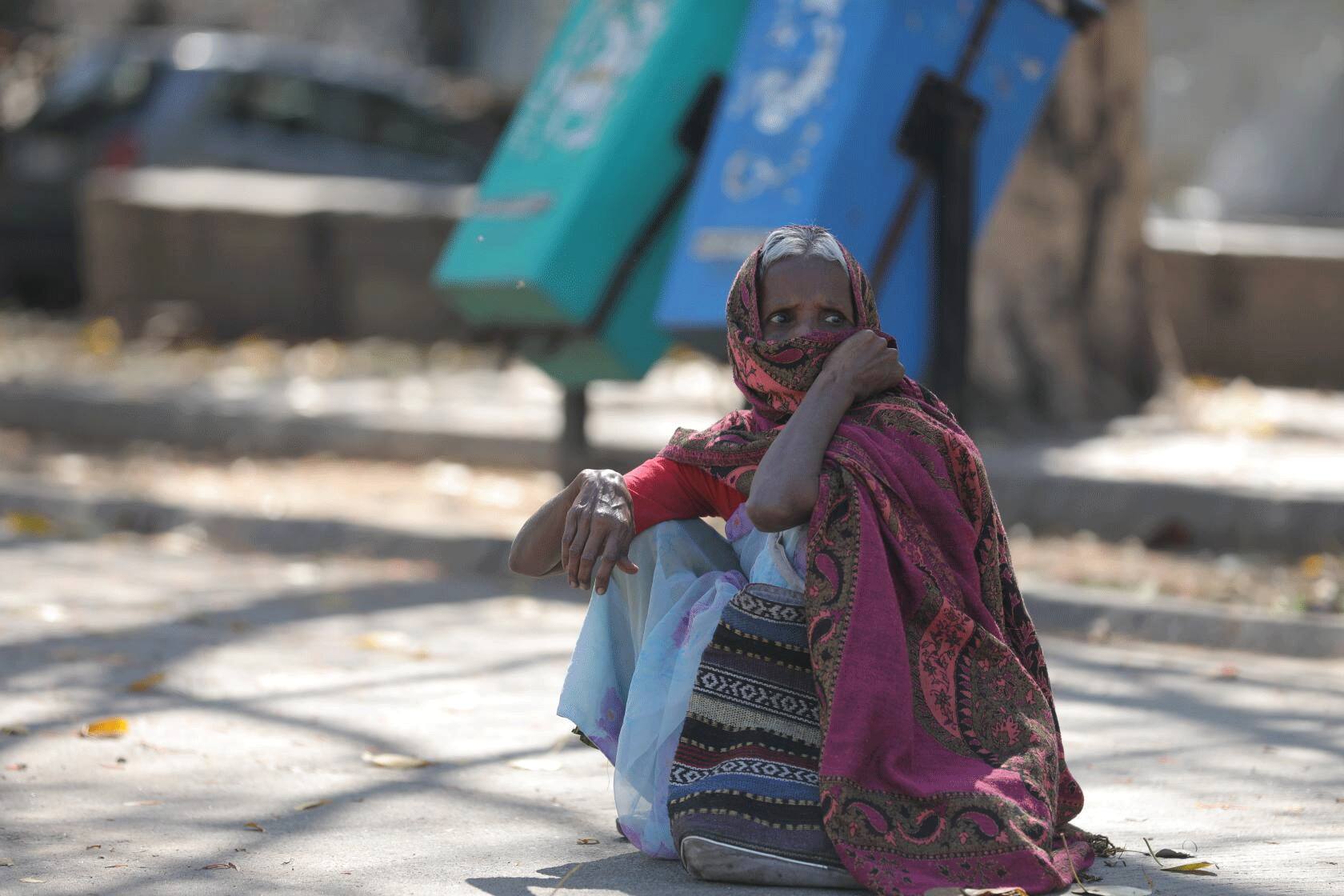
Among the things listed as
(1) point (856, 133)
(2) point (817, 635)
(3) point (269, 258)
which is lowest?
(2) point (817, 635)

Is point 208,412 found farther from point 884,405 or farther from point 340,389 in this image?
point 884,405

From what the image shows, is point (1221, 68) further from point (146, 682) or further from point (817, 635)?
point (817, 635)

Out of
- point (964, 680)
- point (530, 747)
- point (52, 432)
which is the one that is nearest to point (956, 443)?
point (964, 680)

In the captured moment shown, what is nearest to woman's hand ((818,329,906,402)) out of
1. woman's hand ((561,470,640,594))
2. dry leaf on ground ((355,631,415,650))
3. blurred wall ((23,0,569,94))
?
woman's hand ((561,470,640,594))

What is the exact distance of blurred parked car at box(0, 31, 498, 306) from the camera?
12.1 m

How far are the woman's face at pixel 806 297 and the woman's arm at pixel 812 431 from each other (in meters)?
0.06

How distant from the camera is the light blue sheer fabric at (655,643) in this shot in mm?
2828

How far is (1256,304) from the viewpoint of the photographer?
876cm

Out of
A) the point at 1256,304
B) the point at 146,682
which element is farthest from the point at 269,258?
the point at 146,682

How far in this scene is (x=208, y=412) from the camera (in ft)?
25.9

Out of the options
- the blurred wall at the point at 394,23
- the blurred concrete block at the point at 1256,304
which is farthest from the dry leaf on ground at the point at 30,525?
the blurred wall at the point at 394,23

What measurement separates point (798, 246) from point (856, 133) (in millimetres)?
2013

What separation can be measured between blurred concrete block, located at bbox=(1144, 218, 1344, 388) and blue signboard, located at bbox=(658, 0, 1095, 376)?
3433mm

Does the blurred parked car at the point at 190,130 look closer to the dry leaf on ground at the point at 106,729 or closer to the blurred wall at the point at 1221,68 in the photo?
the dry leaf on ground at the point at 106,729
